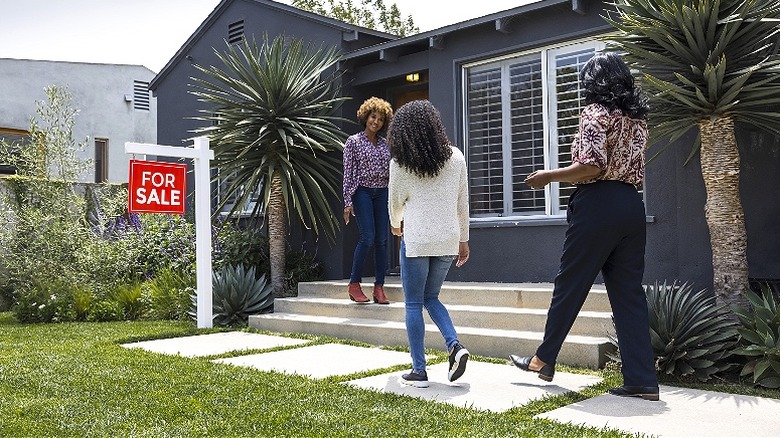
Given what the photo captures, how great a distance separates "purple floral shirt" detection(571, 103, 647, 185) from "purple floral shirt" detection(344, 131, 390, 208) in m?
2.74

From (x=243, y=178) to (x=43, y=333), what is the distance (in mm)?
2420

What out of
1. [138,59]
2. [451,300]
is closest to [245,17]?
[451,300]

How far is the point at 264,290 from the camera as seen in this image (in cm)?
719

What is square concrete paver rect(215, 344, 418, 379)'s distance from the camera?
453 cm

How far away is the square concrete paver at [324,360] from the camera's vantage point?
178 inches

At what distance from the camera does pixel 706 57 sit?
4.47 m

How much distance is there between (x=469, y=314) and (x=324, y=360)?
1214 millimetres

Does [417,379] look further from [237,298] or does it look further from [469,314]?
[237,298]

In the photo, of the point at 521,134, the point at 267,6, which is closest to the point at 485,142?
the point at 521,134

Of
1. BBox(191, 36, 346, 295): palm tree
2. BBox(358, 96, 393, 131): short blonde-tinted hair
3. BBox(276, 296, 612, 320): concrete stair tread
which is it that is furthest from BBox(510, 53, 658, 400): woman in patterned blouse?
BBox(191, 36, 346, 295): palm tree

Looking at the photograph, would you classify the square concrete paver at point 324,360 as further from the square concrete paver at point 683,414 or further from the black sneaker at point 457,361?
the square concrete paver at point 683,414

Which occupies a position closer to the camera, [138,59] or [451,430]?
[451,430]

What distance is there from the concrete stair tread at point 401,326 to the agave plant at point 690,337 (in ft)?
1.48

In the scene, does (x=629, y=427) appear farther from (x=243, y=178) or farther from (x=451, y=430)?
(x=243, y=178)
